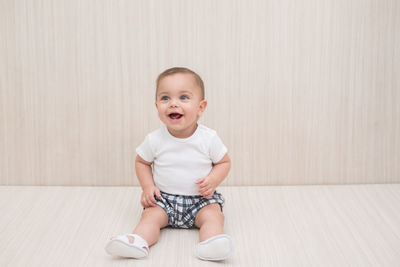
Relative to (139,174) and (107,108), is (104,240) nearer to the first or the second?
(139,174)

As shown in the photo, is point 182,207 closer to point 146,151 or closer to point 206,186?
point 206,186

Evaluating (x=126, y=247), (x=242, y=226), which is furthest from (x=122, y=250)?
(x=242, y=226)

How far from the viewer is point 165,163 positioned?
1.35 metres

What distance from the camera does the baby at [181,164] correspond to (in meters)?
1.28

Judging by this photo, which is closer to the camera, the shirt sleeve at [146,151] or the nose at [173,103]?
the nose at [173,103]

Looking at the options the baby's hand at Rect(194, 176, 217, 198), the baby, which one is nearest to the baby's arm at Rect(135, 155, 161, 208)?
the baby

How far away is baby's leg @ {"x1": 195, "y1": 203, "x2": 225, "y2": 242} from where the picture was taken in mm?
1203

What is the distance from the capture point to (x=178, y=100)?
4.20 ft

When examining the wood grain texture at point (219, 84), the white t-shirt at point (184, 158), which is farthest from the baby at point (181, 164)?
the wood grain texture at point (219, 84)

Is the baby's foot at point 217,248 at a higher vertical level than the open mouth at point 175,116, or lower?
lower

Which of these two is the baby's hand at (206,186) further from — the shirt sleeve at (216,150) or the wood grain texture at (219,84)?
the wood grain texture at (219,84)

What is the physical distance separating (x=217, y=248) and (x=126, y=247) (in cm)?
22

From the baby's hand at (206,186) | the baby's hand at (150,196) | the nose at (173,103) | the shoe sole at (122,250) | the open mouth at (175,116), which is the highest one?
the nose at (173,103)

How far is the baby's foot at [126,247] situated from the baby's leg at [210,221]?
160 mm
